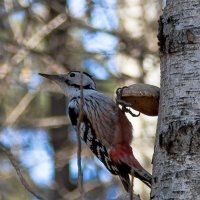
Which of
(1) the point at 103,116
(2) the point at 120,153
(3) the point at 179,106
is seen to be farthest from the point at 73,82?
(3) the point at 179,106

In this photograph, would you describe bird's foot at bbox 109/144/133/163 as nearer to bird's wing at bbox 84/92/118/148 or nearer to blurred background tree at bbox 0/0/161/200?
bird's wing at bbox 84/92/118/148

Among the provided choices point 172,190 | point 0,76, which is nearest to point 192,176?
point 172,190

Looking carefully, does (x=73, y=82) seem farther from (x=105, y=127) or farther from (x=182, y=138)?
(x=182, y=138)

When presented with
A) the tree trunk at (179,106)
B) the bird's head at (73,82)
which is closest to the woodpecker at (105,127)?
the bird's head at (73,82)

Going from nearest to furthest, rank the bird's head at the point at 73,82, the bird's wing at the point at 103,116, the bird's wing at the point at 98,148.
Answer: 1. the bird's wing at the point at 98,148
2. the bird's wing at the point at 103,116
3. the bird's head at the point at 73,82

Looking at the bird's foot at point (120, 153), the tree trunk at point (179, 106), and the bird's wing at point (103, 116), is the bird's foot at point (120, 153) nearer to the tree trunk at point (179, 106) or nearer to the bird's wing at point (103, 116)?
the bird's wing at point (103, 116)

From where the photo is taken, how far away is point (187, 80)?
8.77 feet

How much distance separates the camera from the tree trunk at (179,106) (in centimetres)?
254

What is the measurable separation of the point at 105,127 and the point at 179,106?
5.94ft

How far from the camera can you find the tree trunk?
2.54m

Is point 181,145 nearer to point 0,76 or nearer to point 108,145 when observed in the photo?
point 108,145

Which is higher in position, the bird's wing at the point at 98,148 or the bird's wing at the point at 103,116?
the bird's wing at the point at 103,116

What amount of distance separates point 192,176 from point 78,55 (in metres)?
5.39

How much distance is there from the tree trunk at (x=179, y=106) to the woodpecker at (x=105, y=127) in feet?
3.46
